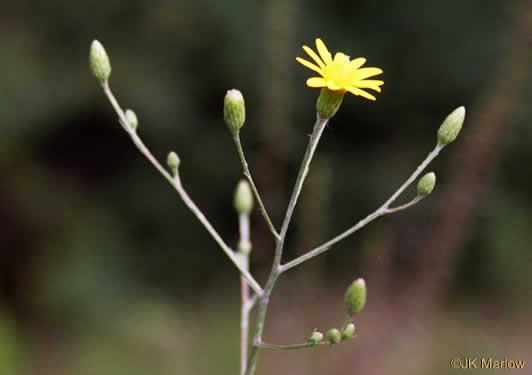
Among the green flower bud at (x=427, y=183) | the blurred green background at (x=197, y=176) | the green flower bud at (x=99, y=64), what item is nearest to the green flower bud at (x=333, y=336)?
the green flower bud at (x=427, y=183)

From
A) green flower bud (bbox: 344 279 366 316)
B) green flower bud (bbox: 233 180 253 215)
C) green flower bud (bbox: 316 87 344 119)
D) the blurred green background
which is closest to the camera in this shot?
green flower bud (bbox: 316 87 344 119)

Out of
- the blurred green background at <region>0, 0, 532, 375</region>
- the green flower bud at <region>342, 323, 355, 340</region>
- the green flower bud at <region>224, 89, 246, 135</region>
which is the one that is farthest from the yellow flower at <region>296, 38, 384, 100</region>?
the blurred green background at <region>0, 0, 532, 375</region>

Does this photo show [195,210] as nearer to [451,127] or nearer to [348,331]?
[348,331]

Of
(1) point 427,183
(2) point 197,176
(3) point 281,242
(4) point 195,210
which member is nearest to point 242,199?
(4) point 195,210

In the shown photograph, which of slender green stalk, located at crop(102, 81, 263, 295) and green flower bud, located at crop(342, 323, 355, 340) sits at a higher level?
slender green stalk, located at crop(102, 81, 263, 295)

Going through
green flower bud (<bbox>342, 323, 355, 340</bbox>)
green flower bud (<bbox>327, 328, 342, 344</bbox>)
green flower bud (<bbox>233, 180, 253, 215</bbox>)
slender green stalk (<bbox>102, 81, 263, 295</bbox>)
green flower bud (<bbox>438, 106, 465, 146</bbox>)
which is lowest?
green flower bud (<bbox>327, 328, 342, 344</bbox>)

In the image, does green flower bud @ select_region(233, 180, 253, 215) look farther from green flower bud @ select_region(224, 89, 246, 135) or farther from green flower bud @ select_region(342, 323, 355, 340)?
green flower bud @ select_region(342, 323, 355, 340)

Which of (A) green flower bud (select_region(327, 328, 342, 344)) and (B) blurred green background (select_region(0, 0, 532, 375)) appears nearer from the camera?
(A) green flower bud (select_region(327, 328, 342, 344))

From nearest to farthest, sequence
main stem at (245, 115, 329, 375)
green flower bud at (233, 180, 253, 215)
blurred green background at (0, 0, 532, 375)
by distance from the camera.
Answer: main stem at (245, 115, 329, 375) < green flower bud at (233, 180, 253, 215) < blurred green background at (0, 0, 532, 375)
